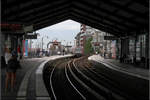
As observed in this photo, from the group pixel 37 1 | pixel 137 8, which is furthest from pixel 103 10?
pixel 37 1

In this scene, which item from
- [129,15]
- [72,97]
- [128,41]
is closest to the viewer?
[72,97]

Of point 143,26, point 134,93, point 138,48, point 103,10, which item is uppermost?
point 103,10

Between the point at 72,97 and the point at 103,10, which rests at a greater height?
the point at 103,10

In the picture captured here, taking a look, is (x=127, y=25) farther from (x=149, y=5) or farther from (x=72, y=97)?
(x=72, y=97)

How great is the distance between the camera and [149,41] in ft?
88.8

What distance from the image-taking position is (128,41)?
38.0 metres

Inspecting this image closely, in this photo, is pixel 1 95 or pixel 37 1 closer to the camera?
pixel 1 95

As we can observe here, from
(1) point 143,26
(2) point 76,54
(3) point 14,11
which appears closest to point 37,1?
(3) point 14,11

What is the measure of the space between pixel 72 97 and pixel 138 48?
22.4 meters

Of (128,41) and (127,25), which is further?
(128,41)

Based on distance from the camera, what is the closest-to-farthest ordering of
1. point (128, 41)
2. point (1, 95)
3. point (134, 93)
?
point (1, 95) < point (134, 93) < point (128, 41)

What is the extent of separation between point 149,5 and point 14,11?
14.9 m

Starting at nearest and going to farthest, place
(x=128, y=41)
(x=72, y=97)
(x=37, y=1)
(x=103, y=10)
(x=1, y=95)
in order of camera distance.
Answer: (x=1, y=95) → (x=72, y=97) → (x=37, y=1) → (x=103, y=10) → (x=128, y=41)

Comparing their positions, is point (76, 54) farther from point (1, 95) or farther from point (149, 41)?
point (1, 95)
